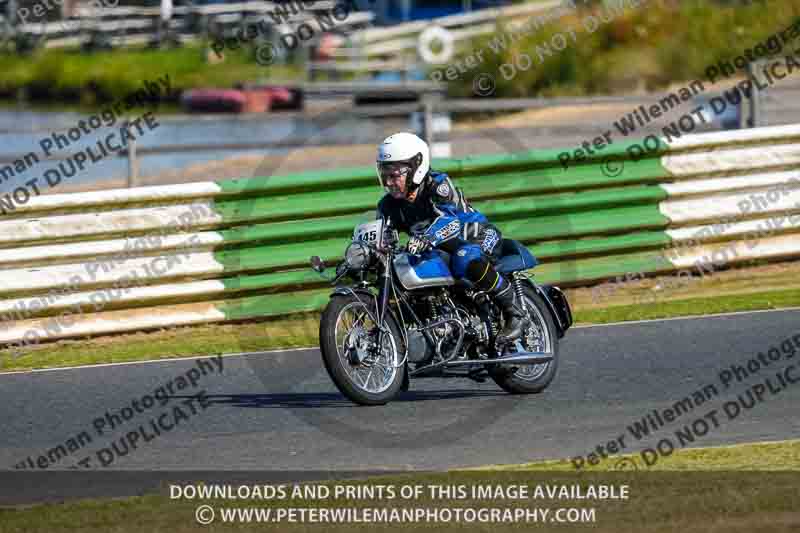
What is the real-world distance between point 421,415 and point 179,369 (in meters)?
2.42

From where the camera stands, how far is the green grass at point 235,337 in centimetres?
1063

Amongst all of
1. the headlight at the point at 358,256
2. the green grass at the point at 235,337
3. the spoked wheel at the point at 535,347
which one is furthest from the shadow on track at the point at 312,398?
the green grass at the point at 235,337

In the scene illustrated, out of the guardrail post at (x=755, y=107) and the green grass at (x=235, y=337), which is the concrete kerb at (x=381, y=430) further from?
the guardrail post at (x=755, y=107)

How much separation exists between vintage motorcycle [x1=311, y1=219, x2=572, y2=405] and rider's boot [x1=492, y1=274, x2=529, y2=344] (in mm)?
63

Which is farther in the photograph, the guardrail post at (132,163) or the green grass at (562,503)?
the guardrail post at (132,163)

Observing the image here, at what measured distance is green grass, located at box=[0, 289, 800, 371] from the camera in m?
10.6

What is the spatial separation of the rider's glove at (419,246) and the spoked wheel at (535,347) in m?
0.92

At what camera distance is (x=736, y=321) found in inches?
434

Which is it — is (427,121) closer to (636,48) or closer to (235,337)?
(235,337)

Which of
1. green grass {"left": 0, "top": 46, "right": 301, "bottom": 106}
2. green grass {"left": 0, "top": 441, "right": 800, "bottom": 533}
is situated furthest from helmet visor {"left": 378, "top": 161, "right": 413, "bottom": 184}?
green grass {"left": 0, "top": 46, "right": 301, "bottom": 106}
